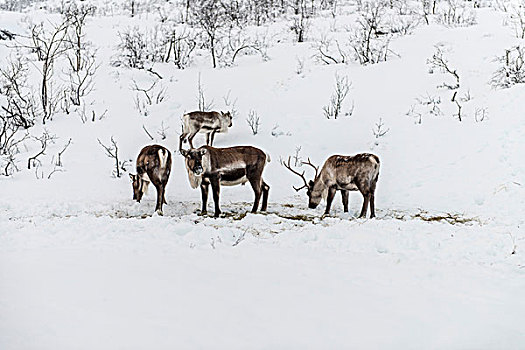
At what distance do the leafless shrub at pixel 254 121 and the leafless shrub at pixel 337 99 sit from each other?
2.02 meters

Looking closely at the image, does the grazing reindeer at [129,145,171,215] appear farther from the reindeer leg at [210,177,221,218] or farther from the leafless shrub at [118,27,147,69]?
the leafless shrub at [118,27,147,69]

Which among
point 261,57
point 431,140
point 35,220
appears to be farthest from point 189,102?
point 35,220

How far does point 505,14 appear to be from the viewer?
59.0ft

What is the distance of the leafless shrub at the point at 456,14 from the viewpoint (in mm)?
17875

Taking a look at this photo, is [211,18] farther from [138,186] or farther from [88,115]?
[138,186]

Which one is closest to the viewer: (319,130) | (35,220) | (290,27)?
(35,220)

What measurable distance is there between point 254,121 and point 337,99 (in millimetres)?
2718

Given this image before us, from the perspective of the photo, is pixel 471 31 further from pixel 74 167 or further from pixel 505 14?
pixel 74 167

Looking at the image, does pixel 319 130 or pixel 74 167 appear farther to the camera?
pixel 319 130

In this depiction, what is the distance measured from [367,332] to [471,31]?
16.5 m

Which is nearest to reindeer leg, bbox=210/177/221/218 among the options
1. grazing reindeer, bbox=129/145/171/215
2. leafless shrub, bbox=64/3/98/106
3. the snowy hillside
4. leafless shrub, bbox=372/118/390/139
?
the snowy hillside

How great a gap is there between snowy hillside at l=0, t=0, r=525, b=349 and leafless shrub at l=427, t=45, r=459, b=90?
99 millimetres

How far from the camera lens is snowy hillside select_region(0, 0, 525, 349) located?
3.24 metres

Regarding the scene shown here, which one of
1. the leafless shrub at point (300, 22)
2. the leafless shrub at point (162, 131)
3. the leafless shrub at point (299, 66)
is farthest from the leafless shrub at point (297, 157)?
the leafless shrub at point (300, 22)
